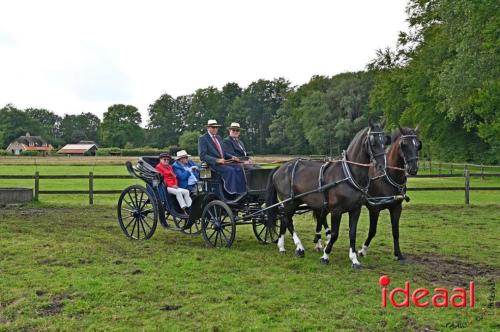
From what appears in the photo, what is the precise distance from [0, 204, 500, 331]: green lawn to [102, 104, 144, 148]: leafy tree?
9662cm

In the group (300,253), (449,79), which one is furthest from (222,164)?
(449,79)

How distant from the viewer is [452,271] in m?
7.72

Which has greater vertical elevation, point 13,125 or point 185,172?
point 13,125

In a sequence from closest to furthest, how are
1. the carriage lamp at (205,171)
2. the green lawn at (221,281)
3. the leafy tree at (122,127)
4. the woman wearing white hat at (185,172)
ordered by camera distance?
the green lawn at (221,281) < the carriage lamp at (205,171) < the woman wearing white hat at (185,172) < the leafy tree at (122,127)

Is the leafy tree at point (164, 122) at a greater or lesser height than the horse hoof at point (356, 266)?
greater

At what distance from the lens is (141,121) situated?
111375 mm

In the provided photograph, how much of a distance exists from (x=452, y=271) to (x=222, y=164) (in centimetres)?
426

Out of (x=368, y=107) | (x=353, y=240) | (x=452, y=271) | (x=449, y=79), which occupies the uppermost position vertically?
(x=368, y=107)

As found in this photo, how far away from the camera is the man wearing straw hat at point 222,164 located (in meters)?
9.59

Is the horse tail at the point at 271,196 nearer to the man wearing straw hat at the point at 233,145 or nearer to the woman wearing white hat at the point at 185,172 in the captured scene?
the man wearing straw hat at the point at 233,145

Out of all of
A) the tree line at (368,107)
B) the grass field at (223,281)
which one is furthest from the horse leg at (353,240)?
the tree line at (368,107)

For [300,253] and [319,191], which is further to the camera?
[300,253]

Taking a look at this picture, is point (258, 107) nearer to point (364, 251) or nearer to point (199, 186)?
point (199, 186)

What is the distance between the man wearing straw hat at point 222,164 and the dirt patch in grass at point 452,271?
3.29 m
